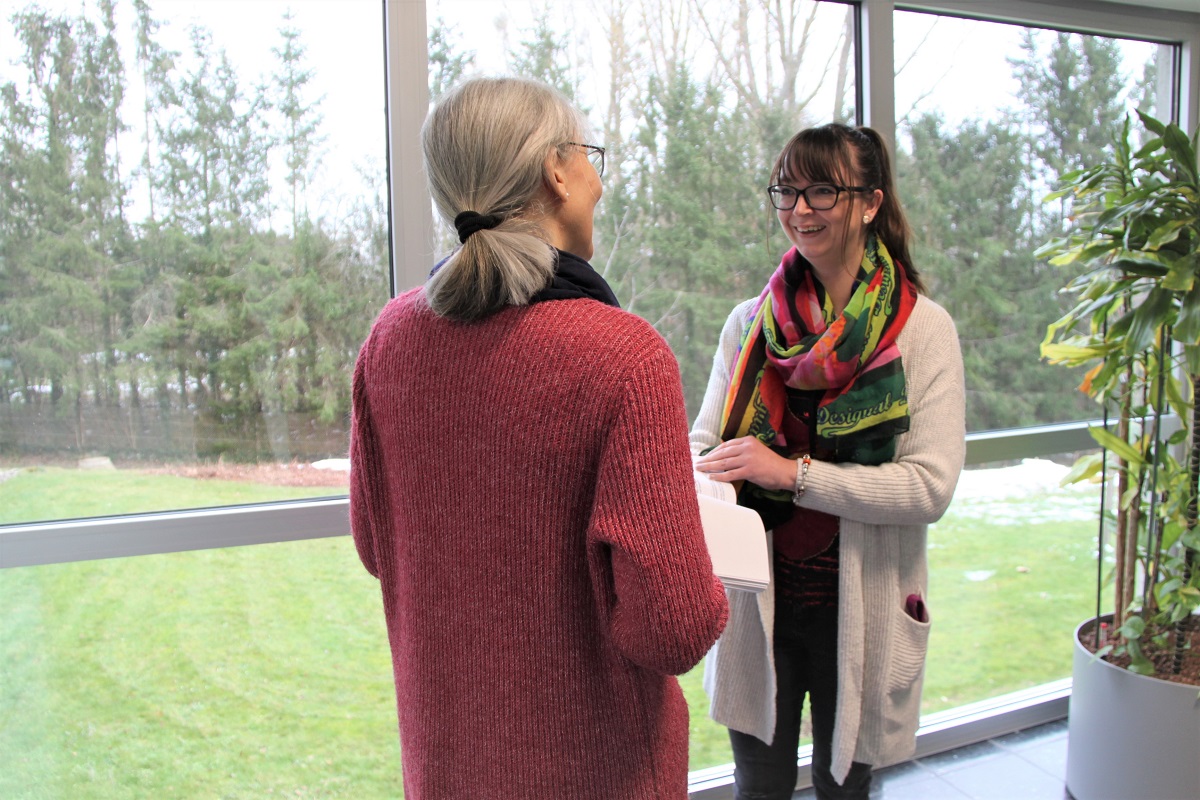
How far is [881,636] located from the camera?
1.57 meters

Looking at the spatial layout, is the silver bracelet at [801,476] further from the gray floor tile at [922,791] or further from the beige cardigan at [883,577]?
the gray floor tile at [922,791]

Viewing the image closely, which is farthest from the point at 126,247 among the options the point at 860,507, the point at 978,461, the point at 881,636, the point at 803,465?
the point at 978,461

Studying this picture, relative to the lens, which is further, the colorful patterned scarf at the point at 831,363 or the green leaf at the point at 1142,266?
the green leaf at the point at 1142,266

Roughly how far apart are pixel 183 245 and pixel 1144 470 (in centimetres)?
246

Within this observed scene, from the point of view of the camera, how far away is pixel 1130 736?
86.2 inches

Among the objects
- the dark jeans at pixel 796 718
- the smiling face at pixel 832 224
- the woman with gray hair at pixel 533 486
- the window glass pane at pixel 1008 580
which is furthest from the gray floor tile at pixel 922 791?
the woman with gray hair at pixel 533 486

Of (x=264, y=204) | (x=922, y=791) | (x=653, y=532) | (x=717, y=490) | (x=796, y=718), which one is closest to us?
(x=653, y=532)

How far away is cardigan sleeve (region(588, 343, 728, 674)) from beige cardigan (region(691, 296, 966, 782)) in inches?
27.4

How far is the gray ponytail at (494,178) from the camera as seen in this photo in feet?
2.78

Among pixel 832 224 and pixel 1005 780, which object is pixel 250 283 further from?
pixel 1005 780

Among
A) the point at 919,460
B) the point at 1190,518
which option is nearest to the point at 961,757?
the point at 1190,518

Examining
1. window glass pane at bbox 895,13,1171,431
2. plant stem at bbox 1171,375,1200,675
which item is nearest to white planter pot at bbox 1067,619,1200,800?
plant stem at bbox 1171,375,1200,675

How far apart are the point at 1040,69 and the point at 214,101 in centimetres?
249

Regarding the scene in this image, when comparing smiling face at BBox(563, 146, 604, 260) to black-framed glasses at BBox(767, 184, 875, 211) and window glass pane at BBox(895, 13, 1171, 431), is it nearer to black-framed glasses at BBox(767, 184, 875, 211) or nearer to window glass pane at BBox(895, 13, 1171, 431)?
black-framed glasses at BBox(767, 184, 875, 211)
